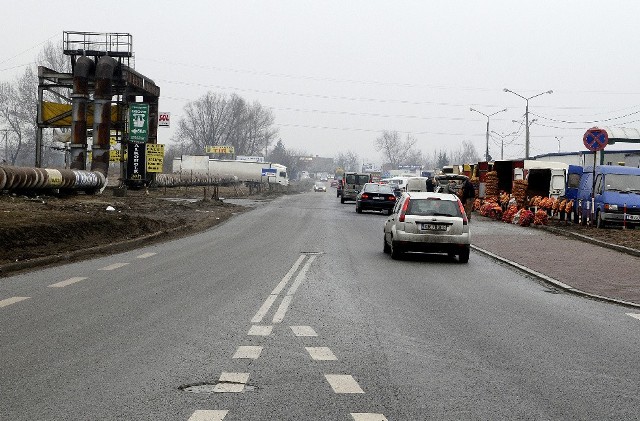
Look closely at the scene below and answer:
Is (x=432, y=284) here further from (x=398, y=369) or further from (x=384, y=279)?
(x=398, y=369)

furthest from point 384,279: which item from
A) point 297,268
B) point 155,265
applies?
point 155,265

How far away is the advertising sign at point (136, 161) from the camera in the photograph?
184ft

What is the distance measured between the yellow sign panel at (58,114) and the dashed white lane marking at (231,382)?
52.0m

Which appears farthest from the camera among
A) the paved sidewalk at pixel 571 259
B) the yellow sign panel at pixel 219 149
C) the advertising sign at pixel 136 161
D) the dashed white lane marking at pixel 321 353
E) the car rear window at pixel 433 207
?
the yellow sign panel at pixel 219 149

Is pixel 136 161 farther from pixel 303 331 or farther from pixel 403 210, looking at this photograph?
pixel 303 331

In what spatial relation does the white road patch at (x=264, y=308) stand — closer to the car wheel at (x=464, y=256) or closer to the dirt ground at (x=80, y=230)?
the dirt ground at (x=80, y=230)

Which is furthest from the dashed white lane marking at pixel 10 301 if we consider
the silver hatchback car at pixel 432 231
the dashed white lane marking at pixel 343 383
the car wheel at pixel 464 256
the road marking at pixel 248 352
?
the car wheel at pixel 464 256

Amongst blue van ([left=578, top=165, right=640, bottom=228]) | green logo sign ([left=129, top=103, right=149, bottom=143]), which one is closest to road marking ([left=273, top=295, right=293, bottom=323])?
blue van ([left=578, top=165, right=640, bottom=228])

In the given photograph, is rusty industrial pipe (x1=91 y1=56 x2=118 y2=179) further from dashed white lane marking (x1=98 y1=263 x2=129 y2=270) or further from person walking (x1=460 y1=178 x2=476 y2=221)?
dashed white lane marking (x1=98 y1=263 x2=129 y2=270)

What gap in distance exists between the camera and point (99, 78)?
52500 mm

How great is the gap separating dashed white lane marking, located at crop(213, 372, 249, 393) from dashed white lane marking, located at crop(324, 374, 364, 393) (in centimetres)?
68

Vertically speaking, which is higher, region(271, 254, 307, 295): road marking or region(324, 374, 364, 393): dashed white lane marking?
region(324, 374, 364, 393): dashed white lane marking

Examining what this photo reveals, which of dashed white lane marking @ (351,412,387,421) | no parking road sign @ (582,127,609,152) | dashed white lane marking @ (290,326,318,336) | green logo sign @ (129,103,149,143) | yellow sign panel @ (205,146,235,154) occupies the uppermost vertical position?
green logo sign @ (129,103,149,143)

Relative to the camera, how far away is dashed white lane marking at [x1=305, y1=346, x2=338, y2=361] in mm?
7848
